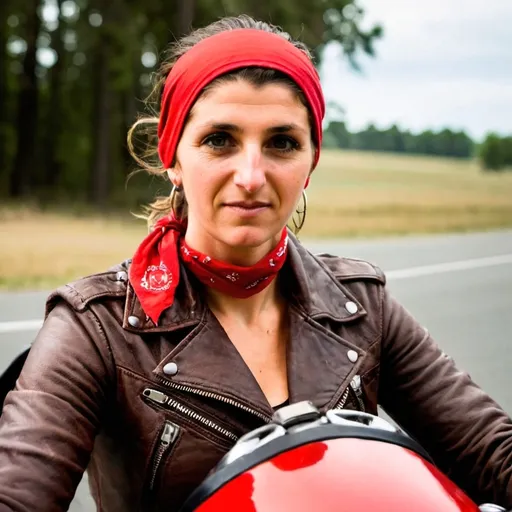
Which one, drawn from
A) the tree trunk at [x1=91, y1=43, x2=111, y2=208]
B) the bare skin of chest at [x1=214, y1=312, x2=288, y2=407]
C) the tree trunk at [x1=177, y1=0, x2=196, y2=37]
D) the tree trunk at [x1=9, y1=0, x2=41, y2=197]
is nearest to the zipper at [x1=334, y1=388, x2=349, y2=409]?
the bare skin of chest at [x1=214, y1=312, x2=288, y2=407]

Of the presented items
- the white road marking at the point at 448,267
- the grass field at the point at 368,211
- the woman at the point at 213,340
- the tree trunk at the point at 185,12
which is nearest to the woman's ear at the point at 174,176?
the woman at the point at 213,340

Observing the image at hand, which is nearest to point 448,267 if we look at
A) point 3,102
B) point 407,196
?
point 407,196

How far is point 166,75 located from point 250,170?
441 millimetres

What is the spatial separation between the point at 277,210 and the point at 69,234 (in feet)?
36.3

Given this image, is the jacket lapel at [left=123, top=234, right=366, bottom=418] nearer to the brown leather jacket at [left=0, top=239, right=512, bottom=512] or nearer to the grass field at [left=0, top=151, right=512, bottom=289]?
the brown leather jacket at [left=0, top=239, right=512, bottom=512]

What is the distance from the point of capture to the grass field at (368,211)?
1120cm

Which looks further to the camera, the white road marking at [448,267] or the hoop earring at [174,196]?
the white road marking at [448,267]

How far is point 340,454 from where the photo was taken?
1.30 metres

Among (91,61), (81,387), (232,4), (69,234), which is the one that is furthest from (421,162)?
(81,387)

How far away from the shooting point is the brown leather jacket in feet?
5.30

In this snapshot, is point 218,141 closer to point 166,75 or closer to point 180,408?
point 166,75

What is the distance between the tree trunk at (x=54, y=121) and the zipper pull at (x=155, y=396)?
82.5 ft

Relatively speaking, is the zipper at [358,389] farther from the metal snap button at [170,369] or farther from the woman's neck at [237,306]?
the metal snap button at [170,369]

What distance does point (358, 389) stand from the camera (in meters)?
1.94
